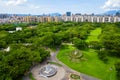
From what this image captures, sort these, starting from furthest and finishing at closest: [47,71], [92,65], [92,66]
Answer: [92,65], [92,66], [47,71]

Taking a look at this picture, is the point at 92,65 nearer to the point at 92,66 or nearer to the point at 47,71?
the point at 92,66

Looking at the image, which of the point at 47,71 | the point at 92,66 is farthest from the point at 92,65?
the point at 47,71

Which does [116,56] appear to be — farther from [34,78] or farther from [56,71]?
[34,78]

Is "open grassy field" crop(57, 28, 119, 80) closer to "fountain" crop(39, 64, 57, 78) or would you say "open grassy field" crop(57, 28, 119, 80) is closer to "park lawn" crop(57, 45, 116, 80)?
"park lawn" crop(57, 45, 116, 80)

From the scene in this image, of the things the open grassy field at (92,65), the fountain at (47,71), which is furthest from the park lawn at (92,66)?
the fountain at (47,71)

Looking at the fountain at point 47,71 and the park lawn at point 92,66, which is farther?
the park lawn at point 92,66

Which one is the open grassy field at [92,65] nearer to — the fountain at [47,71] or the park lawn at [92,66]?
the park lawn at [92,66]

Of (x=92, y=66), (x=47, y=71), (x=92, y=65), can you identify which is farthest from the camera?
(x=92, y=65)

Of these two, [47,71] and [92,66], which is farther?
[92,66]
